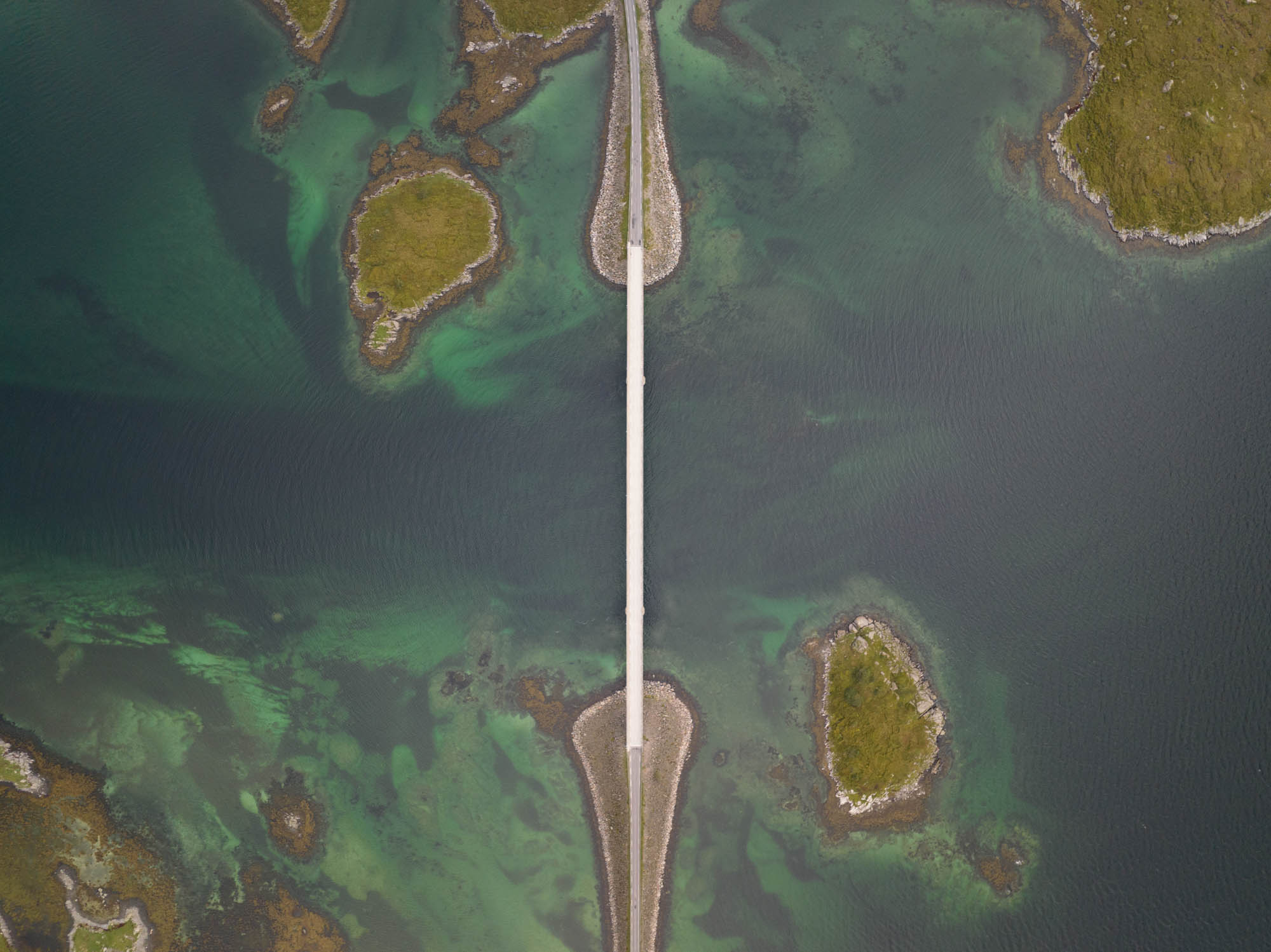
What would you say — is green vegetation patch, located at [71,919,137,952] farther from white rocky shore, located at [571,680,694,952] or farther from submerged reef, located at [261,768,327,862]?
white rocky shore, located at [571,680,694,952]

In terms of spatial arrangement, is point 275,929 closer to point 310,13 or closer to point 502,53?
point 502,53

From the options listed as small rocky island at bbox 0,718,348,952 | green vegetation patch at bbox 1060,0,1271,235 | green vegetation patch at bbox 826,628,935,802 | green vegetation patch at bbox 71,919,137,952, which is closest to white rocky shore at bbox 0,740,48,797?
small rocky island at bbox 0,718,348,952

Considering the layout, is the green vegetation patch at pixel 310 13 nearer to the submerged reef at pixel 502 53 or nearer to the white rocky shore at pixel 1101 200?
the submerged reef at pixel 502 53

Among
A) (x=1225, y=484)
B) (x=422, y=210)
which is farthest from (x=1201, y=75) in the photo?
(x=422, y=210)

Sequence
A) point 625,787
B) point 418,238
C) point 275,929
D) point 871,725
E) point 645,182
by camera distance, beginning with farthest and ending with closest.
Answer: point 645,182 < point 418,238 < point 275,929 < point 625,787 < point 871,725

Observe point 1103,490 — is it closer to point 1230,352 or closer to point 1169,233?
point 1230,352

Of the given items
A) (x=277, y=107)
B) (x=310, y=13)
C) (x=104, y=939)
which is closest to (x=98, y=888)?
(x=104, y=939)
